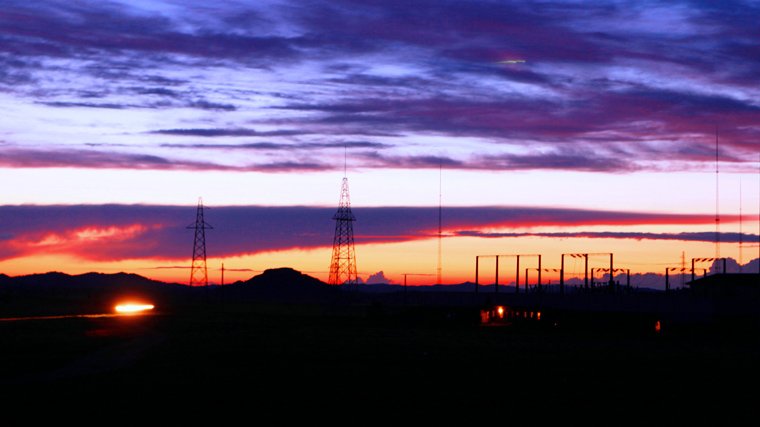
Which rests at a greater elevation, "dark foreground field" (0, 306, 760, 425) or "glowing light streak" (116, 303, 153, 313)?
"dark foreground field" (0, 306, 760, 425)

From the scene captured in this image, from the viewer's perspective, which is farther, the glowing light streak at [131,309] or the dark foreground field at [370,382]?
the glowing light streak at [131,309]

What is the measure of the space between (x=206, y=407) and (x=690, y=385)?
53.1 feet

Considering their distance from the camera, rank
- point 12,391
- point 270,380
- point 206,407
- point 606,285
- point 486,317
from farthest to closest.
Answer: point 606,285 < point 486,317 < point 270,380 < point 12,391 < point 206,407

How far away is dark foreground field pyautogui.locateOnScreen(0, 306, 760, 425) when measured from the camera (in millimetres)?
19578

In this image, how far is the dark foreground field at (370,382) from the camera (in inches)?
771

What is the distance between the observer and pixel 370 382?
83.9 feet

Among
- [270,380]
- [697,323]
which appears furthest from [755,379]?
[697,323]

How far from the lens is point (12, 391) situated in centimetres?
2264

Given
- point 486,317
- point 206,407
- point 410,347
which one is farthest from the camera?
point 486,317

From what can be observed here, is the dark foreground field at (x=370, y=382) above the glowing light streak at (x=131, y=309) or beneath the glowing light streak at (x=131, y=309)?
above

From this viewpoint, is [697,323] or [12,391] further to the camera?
[697,323]

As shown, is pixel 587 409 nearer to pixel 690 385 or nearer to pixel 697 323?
pixel 690 385

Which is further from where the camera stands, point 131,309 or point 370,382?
point 131,309

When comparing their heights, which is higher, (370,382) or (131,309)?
(370,382)
